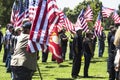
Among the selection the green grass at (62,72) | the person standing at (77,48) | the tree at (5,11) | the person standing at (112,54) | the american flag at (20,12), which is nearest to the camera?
the person standing at (112,54)

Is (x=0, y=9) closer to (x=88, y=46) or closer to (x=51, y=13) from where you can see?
(x=88, y=46)

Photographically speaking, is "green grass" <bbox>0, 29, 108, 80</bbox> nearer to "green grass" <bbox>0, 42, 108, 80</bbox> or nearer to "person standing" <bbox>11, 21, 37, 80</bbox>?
"green grass" <bbox>0, 42, 108, 80</bbox>

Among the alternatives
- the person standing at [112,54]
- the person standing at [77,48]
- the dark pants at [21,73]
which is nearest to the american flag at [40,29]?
the dark pants at [21,73]

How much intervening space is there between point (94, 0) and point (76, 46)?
59.0 metres

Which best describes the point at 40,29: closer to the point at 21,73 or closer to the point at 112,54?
the point at 21,73

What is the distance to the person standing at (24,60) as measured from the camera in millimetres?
9891

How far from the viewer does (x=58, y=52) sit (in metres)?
10.3

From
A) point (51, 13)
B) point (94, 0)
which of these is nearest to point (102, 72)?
point (51, 13)

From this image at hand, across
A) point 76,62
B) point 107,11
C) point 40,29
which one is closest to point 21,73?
point 40,29

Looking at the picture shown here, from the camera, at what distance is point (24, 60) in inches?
391

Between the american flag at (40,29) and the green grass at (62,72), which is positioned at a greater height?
the american flag at (40,29)

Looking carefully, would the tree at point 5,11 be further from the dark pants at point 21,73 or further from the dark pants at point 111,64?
the dark pants at point 21,73

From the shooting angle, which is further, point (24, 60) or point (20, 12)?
point (20, 12)

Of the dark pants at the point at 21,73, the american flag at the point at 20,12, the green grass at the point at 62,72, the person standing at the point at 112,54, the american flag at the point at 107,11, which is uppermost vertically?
the american flag at the point at 107,11
